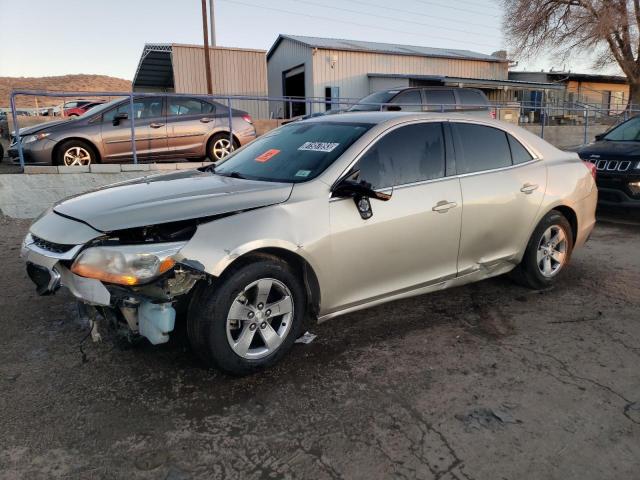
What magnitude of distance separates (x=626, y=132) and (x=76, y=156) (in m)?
9.06

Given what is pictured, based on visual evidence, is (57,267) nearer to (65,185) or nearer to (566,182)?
(566,182)

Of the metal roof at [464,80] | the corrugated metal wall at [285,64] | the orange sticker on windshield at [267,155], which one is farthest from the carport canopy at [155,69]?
the orange sticker on windshield at [267,155]

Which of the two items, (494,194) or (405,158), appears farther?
(494,194)

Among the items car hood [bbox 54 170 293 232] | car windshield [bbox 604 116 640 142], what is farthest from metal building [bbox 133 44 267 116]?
car hood [bbox 54 170 293 232]

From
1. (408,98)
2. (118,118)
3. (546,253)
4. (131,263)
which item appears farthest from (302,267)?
(408,98)

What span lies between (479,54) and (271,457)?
32107 millimetres

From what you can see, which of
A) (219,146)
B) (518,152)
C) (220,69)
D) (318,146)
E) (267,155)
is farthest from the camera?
(220,69)

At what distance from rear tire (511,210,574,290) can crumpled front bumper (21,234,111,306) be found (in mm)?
3501

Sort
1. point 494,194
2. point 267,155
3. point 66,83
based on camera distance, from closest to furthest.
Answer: point 267,155, point 494,194, point 66,83

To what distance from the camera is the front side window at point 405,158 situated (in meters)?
3.48

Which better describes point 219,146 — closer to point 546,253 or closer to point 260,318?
point 546,253

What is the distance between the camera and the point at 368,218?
131 inches

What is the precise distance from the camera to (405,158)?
3.66m

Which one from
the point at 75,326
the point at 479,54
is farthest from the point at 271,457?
the point at 479,54
